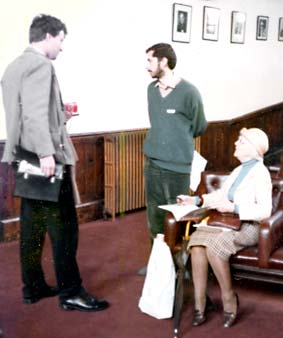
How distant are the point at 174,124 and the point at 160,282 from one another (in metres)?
1.04

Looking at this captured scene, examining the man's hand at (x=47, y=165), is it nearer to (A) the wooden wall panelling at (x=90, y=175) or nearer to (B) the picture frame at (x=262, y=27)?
(A) the wooden wall panelling at (x=90, y=175)

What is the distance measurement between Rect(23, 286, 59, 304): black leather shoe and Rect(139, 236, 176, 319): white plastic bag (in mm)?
635

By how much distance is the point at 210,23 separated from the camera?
5.95 m

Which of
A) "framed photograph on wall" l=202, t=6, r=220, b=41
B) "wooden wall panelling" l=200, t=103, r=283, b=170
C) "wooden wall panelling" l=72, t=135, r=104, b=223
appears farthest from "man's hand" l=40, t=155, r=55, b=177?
"framed photograph on wall" l=202, t=6, r=220, b=41

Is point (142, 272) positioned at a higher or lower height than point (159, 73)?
lower

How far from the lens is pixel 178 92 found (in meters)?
3.28

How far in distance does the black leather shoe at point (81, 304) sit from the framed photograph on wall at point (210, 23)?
3823 mm

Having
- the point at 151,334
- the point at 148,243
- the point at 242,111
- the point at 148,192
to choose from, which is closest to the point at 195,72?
the point at 242,111

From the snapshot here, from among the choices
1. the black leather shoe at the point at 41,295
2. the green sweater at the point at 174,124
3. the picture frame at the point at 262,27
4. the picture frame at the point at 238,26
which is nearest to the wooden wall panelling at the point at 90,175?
the green sweater at the point at 174,124

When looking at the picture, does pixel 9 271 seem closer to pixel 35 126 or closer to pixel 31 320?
pixel 31 320

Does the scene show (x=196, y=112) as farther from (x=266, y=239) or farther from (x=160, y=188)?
(x=266, y=239)

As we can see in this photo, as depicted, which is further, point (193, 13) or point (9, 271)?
point (193, 13)

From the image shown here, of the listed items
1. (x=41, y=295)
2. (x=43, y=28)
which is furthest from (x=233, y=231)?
(x=43, y=28)

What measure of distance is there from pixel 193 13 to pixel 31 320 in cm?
400
